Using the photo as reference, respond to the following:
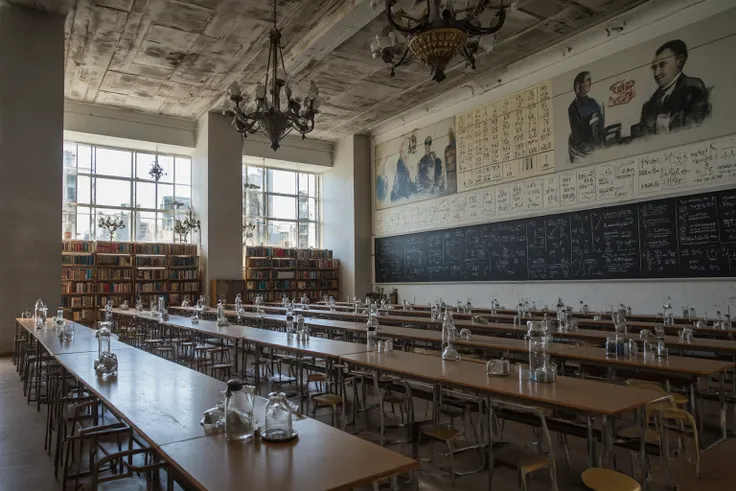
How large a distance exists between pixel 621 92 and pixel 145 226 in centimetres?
1096

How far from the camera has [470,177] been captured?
11.1 meters

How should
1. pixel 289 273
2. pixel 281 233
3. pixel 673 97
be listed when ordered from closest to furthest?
pixel 673 97 → pixel 289 273 → pixel 281 233

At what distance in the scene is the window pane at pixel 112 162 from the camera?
1261cm

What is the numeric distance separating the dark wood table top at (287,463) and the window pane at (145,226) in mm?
12321

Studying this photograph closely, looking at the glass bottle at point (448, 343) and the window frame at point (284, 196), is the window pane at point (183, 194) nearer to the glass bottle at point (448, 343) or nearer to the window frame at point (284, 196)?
the window frame at point (284, 196)

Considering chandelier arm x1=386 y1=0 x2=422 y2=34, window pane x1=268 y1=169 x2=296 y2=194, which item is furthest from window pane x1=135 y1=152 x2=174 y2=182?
chandelier arm x1=386 y1=0 x2=422 y2=34

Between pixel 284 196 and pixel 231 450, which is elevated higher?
pixel 284 196

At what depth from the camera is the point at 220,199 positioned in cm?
1247

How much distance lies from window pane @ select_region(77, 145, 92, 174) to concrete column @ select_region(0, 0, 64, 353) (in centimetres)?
387

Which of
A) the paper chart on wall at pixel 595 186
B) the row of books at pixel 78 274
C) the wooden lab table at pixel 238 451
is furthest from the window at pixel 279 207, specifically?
the wooden lab table at pixel 238 451

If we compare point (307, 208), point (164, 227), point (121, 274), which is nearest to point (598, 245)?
point (307, 208)

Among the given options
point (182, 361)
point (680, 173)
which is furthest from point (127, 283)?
point (680, 173)

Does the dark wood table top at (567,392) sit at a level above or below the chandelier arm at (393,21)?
below

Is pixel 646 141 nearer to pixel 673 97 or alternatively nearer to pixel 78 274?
pixel 673 97
